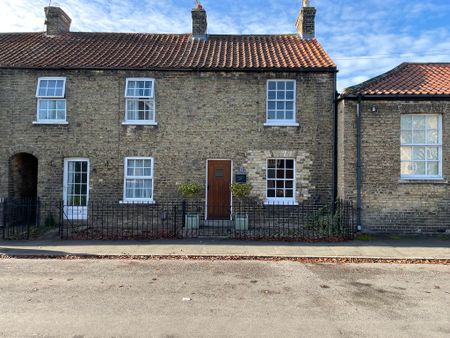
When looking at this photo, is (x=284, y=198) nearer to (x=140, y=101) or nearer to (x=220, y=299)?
(x=140, y=101)

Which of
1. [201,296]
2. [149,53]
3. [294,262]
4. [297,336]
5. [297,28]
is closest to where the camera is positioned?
[297,336]

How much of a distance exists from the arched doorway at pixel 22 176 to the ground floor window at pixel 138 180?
4303mm

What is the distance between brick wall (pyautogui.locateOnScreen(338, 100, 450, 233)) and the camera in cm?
1235

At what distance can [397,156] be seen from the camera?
1258cm

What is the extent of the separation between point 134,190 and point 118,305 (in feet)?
27.5

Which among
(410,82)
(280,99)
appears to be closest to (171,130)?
(280,99)

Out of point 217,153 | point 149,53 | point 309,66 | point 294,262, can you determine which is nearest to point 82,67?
point 149,53

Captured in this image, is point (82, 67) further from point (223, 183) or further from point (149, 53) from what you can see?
point (223, 183)

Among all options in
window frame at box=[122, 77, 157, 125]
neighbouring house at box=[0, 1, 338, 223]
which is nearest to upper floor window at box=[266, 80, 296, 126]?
neighbouring house at box=[0, 1, 338, 223]

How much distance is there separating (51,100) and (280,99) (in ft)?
28.5

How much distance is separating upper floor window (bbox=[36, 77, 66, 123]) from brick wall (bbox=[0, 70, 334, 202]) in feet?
0.74

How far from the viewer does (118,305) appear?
19.4ft

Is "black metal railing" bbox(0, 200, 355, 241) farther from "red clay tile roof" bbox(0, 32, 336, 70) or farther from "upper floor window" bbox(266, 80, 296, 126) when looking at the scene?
"red clay tile roof" bbox(0, 32, 336, 70)

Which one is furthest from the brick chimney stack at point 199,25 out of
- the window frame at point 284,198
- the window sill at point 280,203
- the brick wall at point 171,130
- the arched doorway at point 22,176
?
the arched doorway at point 22,176
